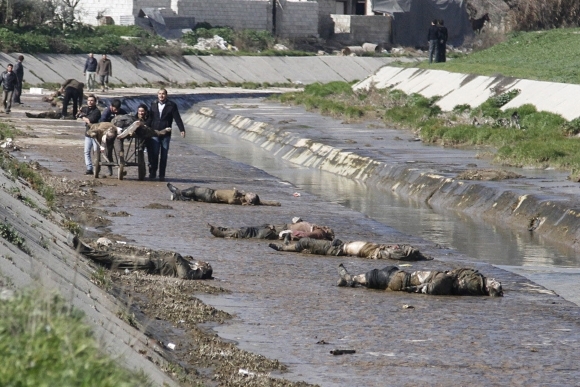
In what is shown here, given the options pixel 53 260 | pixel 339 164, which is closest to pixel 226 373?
pixel 53 260

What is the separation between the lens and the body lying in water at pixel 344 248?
14.9m

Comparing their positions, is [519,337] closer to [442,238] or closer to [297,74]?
[442,238]

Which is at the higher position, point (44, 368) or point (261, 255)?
point (44, 368)

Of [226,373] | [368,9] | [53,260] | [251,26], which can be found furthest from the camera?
[368,9]

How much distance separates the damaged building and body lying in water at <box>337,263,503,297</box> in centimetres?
5635

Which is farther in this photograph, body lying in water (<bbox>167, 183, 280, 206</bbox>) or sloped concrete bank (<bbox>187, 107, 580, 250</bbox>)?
body lying in water (<bbox>167, 183, 280, 206</bbox>)

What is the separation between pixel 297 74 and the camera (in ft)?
213

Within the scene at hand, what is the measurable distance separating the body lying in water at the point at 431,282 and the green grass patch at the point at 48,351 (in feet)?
24.0

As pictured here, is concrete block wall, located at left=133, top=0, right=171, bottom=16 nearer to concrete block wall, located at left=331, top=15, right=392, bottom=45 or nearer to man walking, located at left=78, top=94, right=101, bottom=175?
concrete block wall, located at left=331, top=15, right=392, bottom=45

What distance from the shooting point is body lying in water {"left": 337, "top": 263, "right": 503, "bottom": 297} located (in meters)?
12.6

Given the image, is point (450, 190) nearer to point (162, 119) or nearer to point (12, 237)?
point (162, 119)

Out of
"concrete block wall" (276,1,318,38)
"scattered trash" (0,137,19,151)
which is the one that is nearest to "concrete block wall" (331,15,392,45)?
"concrete block wall" (276,1,318,38)

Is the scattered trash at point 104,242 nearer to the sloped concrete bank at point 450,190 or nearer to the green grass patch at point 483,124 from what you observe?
the sloped concrete bank at point 450,190

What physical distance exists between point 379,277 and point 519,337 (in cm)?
242
